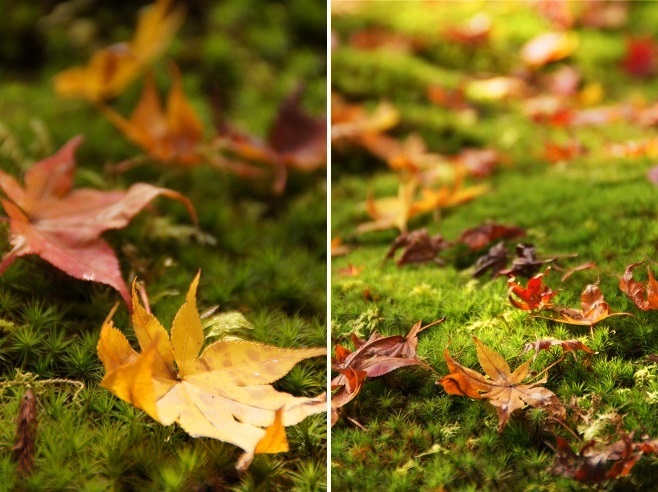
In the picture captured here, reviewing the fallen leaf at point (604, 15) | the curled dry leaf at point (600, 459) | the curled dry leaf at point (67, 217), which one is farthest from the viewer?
the fallen leaf at point (604, 15)

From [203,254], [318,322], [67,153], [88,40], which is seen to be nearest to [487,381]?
[318,322]

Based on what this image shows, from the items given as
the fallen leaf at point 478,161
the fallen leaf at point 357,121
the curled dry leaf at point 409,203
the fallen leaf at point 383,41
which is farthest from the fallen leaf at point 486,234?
the fallen leaf at point 383,41

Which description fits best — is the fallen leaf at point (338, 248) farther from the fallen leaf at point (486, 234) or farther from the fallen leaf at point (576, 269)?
the fallen leaf at point (576, 269)

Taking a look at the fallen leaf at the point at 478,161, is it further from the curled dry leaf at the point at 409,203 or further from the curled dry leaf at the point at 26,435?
the curled dry leaf at the point at 26,435

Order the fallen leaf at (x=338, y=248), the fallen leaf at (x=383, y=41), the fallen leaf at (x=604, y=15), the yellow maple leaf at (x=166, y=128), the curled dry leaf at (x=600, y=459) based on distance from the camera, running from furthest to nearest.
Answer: the fallen leaf at (x=604, y=15), the fallen leaf at (x=383, y=41), the yellow maple leaf at (x=166, y=128), the fallen leaf at (x=338, y=248), the curled dry leaf at (x=600, y=459)

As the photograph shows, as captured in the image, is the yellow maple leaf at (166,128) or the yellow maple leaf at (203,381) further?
the yellow maple leaf at (166,128)

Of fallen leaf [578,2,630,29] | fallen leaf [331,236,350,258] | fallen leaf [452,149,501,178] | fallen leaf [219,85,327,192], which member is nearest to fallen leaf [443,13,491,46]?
fallen leaf [578,2,630,29]

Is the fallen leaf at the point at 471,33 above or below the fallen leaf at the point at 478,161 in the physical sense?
above

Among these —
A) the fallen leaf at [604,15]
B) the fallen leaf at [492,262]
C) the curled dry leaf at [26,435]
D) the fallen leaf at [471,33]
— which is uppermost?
the fallen leaf at [604,15]
